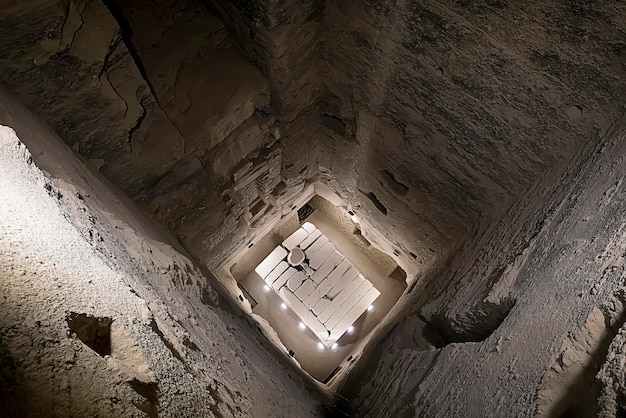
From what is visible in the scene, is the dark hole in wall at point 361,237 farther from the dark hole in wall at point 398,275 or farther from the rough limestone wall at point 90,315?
the rough limestone wall at point 90,315

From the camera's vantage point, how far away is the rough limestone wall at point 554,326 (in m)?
1.07

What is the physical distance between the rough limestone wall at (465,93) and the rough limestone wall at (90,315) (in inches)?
61.9

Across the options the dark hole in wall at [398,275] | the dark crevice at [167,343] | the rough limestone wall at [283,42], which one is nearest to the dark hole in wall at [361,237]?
the dark hole in wall at [398,275]

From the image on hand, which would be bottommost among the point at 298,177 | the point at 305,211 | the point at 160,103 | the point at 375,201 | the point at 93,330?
the point at 93,330

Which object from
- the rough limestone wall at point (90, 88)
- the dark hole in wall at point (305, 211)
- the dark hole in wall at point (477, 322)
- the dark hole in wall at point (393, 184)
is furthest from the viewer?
the dark hole in wall at point (305, 211)

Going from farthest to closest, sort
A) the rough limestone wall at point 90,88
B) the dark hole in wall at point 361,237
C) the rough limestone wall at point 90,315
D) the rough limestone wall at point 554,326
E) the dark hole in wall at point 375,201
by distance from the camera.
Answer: the dark hole in wall at point 361,237 < the dark hole in wall at point 375,201 < the rough limestone wall at point 90,88 < the rough limestone wall at point 554,326 < the rough limestone wall at point 90,315

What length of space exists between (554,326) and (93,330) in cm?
119

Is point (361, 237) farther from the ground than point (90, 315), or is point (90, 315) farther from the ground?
point (361, 237)

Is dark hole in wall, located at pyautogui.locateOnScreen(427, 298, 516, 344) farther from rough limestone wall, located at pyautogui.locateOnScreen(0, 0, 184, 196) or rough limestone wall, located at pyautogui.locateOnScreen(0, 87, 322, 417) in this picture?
rough limestone wall, located at pyautogui.locateOnScreen(0, 0, 184, 196)

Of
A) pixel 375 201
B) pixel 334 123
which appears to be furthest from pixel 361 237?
pixel 334 123

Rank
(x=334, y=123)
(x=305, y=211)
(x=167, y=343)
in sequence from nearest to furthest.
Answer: (x=167, y=343) < (x=334, y=123) < (x=305, y=211)

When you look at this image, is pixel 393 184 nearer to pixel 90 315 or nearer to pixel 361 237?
pixel 361 237

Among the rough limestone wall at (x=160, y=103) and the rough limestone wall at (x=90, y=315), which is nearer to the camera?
the rough limestone wall at (x=90, y=315)

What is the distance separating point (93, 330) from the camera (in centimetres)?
99
